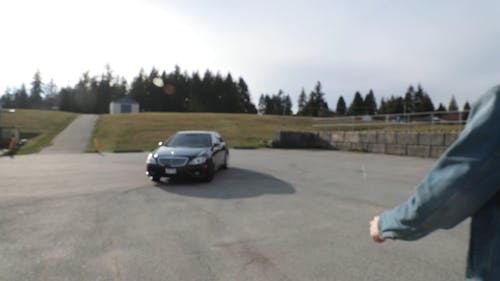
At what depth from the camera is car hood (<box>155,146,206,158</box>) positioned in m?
8.88

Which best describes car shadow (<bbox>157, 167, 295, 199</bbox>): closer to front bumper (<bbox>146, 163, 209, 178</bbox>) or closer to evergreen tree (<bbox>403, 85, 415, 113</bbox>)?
front bumper (<bbox>146, 163, 209, 178</bbox>)

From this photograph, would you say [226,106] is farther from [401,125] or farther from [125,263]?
[125,263]

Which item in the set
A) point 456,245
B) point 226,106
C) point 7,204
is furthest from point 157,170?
point 226,106

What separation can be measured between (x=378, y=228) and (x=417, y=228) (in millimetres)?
256

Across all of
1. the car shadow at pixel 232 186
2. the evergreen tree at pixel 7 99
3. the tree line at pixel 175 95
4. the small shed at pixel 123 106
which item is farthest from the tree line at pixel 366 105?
the evergreen tree at pixel 7 99

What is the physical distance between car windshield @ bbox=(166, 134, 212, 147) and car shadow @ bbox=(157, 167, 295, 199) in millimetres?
1102

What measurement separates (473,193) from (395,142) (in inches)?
709

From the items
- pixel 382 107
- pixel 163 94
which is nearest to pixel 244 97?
pixel 163 94

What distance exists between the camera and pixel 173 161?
8.70m

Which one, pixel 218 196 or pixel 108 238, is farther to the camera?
pixel 218 196

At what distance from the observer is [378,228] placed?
4.98 feet

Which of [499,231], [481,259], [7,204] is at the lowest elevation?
[7,204]

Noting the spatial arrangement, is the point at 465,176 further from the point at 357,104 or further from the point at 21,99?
the point at 21,99

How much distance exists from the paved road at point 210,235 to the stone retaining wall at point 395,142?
8.03 m
